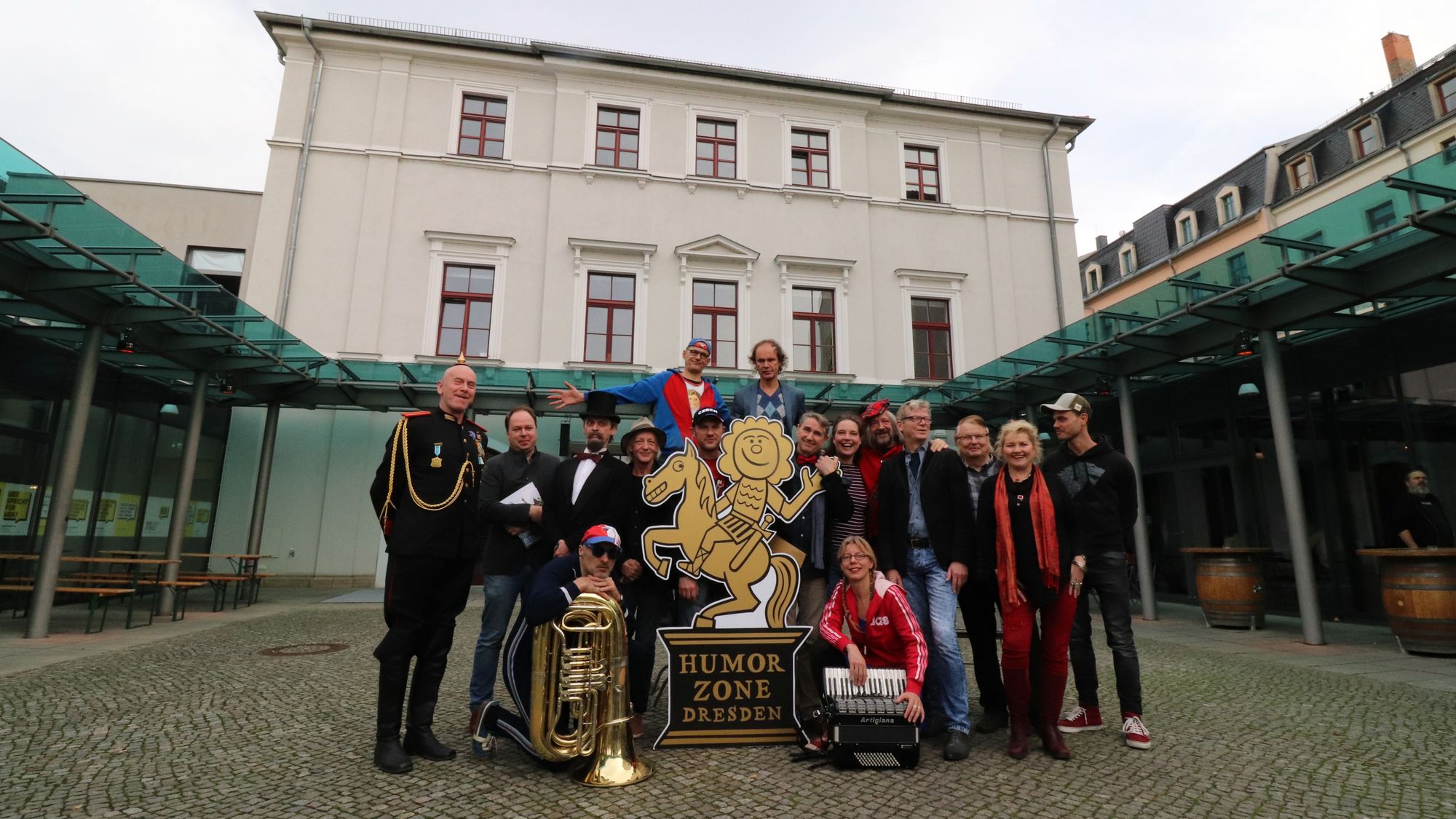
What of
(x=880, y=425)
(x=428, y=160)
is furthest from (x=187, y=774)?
(x=428, y=160)

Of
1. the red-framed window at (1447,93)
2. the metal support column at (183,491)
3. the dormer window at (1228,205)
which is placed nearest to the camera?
the metal support column at (183,491)

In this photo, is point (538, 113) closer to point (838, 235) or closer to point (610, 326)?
point (610, 326)

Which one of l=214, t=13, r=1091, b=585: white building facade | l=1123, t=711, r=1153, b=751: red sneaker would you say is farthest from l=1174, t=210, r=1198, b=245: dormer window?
l=1123, t=711, r=1153, b=751: red sneaker

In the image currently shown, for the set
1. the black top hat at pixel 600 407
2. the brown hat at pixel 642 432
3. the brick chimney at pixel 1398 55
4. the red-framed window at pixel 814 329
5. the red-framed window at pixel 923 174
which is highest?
the brick chimney at pixel 1398 55

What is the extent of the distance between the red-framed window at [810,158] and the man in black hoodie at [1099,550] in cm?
1307

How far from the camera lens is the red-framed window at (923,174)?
16719 mm

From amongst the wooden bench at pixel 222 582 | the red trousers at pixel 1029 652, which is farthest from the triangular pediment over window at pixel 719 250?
the red trousers at pixel 1029 652

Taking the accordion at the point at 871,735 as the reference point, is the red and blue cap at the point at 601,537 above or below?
above

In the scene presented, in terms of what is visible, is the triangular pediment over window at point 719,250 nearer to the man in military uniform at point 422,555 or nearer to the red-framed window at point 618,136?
the red-framed window at point 618,136

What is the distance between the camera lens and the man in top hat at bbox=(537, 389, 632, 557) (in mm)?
3896

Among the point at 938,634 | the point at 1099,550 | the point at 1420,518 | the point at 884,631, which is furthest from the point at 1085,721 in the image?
the point at 1420,518

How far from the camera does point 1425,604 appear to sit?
6246mm

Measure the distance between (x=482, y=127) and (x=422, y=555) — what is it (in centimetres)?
1415

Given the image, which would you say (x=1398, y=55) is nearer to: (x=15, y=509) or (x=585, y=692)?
(x=585, y=692)
